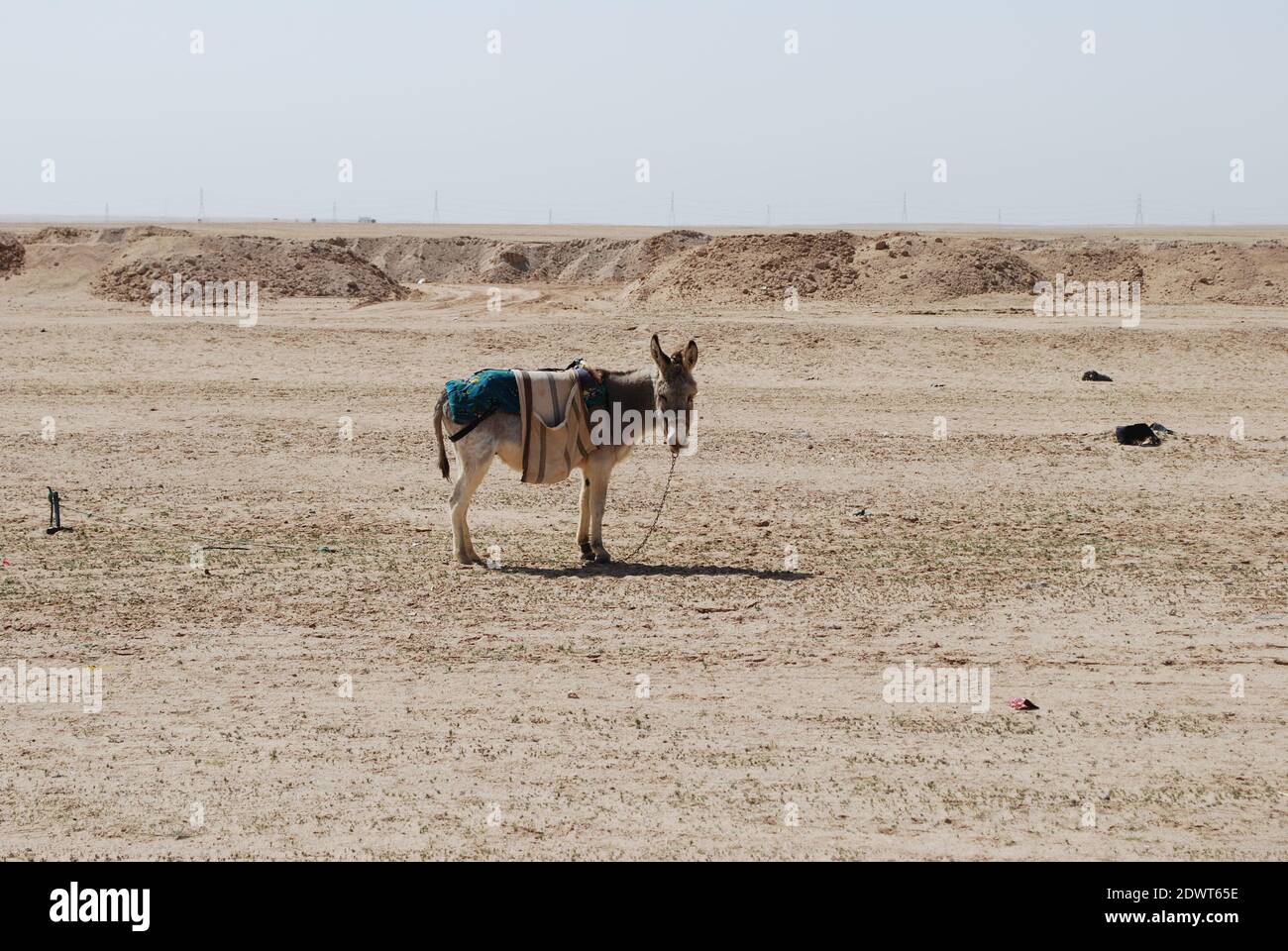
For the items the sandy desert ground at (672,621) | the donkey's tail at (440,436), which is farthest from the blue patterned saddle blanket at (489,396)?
the sandy desert ground at (672,621)

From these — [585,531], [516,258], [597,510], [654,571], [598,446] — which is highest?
[516,258]

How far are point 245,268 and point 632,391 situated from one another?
32.8m

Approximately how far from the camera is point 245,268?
1837 inches

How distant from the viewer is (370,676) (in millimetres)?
12297

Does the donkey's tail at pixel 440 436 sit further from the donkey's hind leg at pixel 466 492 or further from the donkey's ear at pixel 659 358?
the donkey's ear at pixel 659 358

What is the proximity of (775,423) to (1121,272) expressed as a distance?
25749mm

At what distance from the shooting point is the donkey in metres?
16.1

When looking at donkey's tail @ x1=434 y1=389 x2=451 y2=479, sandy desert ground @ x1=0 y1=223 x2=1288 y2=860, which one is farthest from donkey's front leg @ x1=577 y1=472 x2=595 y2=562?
donkey's tail @ x1=434 y1=389 x2=451 y2=479

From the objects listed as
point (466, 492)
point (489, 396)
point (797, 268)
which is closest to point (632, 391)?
point (489, 396)

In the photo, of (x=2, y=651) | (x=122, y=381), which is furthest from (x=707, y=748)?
(x=122, y=381)

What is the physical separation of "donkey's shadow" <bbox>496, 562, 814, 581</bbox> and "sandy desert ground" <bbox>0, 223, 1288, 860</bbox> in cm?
8

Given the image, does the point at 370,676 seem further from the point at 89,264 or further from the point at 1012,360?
the point at 89,264

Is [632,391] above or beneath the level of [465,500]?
above

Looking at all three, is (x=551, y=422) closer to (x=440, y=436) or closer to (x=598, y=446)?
(x=598, y=446)
